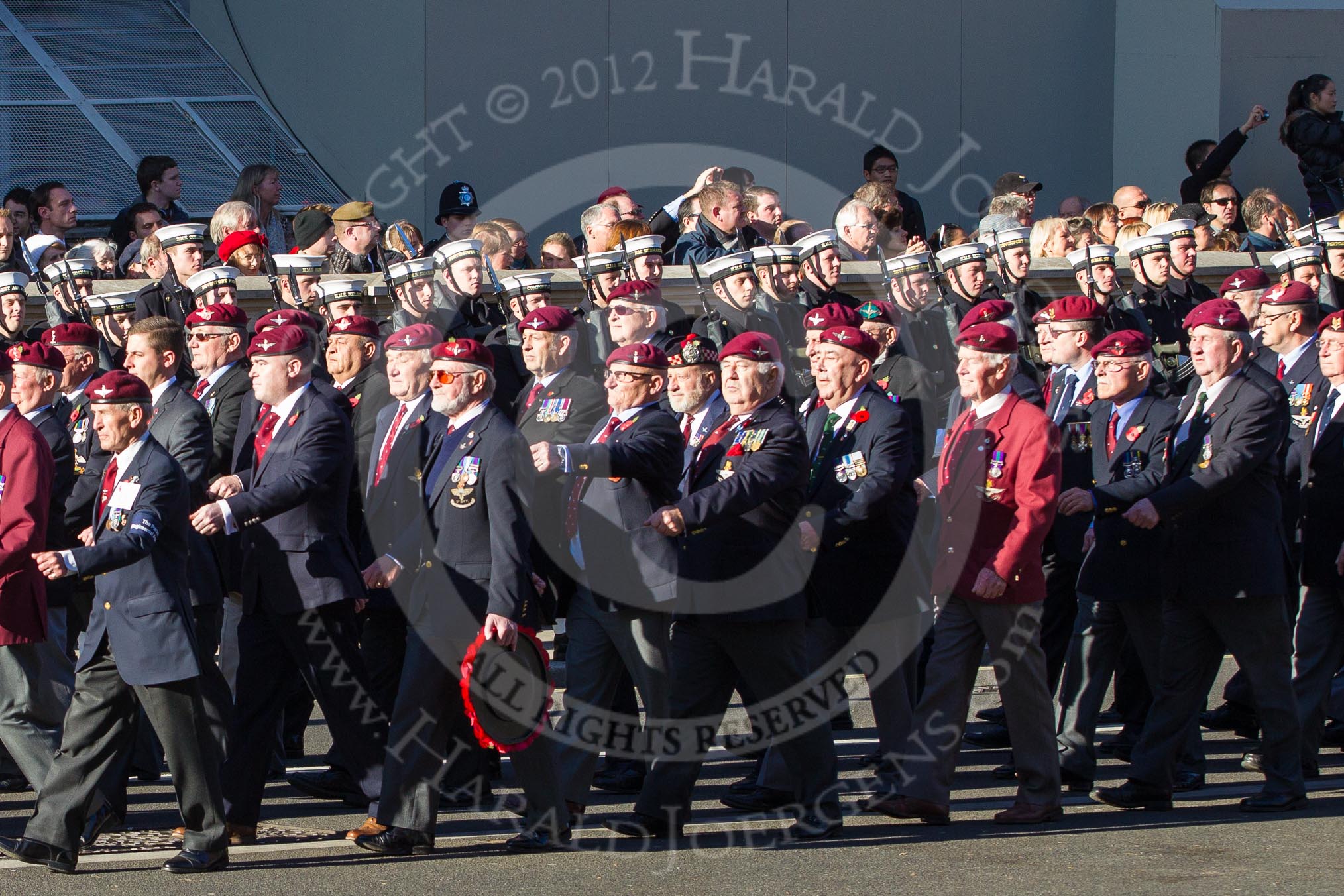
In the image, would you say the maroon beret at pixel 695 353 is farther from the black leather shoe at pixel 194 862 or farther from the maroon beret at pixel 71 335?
the maroon beret at pixel 71 335

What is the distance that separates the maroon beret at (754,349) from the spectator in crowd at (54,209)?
632 cm

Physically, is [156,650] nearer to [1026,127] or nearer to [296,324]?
[296,324]

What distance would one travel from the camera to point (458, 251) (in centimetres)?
1009

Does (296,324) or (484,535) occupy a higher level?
(296,324)

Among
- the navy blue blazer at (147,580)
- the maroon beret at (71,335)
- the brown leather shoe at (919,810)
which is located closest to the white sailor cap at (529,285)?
the maroon beret at (71,335)

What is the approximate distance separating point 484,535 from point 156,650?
1.16 meters

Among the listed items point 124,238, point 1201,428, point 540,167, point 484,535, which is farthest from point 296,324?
point 540,167

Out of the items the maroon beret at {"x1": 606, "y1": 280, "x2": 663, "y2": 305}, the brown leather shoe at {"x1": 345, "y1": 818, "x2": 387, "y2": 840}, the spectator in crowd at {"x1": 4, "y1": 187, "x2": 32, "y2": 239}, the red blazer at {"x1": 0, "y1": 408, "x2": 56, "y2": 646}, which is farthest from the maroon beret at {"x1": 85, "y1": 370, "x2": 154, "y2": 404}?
the spectator in crowd at {"x1": 4, "y1": 187, "x2": 32, "y2": 239}

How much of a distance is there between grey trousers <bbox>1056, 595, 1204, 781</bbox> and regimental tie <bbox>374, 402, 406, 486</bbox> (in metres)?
2.77

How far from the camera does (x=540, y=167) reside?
643 inches

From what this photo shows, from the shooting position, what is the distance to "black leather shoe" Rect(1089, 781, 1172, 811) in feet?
25.6

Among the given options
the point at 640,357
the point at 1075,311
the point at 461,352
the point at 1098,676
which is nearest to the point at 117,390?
the point at 461,352

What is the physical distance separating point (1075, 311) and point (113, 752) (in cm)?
459

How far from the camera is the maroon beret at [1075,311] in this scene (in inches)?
366
